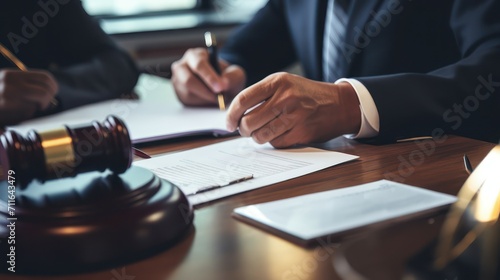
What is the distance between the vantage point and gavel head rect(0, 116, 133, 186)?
0.58 m

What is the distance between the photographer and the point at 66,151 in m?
0.60

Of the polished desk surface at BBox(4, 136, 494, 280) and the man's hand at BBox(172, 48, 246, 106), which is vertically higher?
the polished desk surface at BBox(4, 136, 494, 280)

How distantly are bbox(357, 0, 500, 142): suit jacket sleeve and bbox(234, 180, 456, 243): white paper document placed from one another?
0.96ft

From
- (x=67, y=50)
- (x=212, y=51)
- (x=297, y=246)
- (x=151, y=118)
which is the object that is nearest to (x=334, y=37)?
(x=212, y=51)

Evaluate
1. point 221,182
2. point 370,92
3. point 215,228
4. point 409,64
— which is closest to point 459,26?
point 409,64

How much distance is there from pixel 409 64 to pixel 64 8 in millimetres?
1142

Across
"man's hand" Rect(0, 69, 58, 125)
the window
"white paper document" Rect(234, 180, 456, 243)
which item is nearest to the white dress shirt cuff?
"white paper document" Rect(234, 180, 456, 243)

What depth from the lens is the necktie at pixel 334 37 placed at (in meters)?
1.52

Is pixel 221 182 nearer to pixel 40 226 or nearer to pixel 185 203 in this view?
pixel 185 203

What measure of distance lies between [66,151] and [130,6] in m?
2.65

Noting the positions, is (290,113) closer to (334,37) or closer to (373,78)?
(373,78)

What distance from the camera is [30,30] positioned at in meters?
1.91

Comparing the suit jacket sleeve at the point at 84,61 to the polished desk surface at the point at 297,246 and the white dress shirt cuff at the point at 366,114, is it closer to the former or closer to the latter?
the white dress shirt cuff at the point at 366,114

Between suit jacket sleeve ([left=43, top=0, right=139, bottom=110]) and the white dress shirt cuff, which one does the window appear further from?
the white dress shirt cuff
